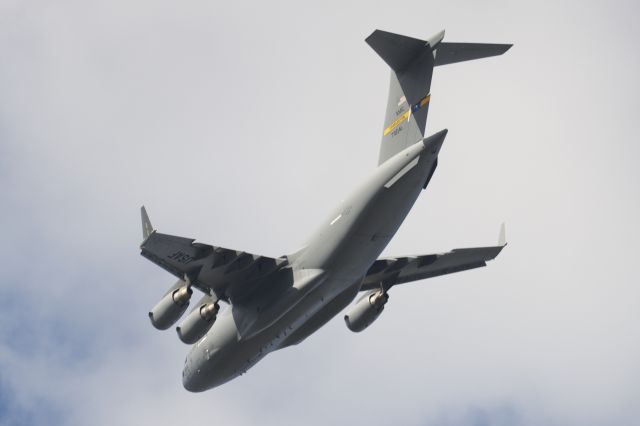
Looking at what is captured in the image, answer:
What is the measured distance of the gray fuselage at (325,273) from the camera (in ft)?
72.9

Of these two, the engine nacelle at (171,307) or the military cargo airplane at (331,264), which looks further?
the engine nacelle at (171,307)

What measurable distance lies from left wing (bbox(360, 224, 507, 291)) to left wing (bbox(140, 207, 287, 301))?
3.13m

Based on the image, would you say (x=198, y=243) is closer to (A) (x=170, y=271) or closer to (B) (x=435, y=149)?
(A) (x=170, y=271)

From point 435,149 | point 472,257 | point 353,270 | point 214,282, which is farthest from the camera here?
point 472,257

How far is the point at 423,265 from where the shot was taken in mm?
27297

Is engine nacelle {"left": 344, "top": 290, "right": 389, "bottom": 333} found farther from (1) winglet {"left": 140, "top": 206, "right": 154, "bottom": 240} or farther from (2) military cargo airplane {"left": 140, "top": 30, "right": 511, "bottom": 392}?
(1) winglet {"left": 140, "top": 206, "right": 154, "bottom": 240}

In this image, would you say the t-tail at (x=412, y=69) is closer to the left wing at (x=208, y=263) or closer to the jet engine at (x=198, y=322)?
the left wing at (x=208, y=263)

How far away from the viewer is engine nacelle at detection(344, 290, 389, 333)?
27344 millimetres

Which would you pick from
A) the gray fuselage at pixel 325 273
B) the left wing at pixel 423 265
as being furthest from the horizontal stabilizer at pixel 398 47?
the left wing at pixel 423 265

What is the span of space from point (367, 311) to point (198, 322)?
4.33 metres

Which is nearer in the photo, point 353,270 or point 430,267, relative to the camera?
point 353,270

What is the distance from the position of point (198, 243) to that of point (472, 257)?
7.13 metres

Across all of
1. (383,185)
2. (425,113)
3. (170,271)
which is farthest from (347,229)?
(170,271)

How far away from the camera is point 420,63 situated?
23.3 m
